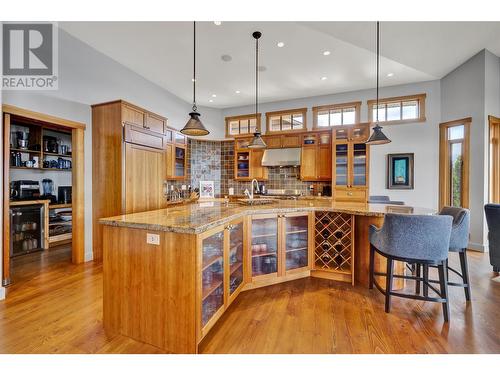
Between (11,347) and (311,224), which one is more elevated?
(311,224)

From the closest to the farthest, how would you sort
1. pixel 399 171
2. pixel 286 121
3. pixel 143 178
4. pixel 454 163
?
pixel 143 178 < pixel 454 163 < pixel 399 171 < pixel 286 121

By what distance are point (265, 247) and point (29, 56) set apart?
12.7 ft

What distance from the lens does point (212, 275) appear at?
1.93 m

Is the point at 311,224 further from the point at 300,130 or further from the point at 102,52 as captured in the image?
the point at 102,52

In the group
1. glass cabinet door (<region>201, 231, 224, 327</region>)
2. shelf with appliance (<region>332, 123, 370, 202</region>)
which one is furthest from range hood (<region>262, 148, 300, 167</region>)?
glass cabinet door (<region>201, 231, 224, 327</region>)

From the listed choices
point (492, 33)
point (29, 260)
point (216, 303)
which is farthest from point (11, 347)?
point (492, 33)

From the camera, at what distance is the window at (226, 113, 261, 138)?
21.0ft

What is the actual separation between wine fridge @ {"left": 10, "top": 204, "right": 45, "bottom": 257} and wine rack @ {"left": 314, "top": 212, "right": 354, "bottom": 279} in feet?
15.4

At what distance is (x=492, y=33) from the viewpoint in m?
3.53

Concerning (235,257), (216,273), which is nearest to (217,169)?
(235,257)

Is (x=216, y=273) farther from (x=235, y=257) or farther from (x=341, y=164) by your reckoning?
(x=341, y=164)

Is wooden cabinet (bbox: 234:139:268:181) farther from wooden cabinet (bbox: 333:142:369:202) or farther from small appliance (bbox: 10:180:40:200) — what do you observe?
small appliance (bbox: 10:180:40:200)
